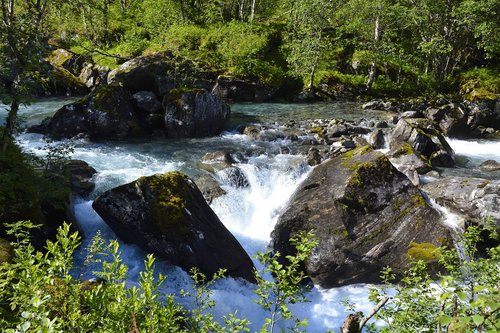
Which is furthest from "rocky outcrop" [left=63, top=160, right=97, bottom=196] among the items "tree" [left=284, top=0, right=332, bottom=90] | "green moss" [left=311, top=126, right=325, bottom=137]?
"tree" [left=284, top=0, right=332, bottom=90]

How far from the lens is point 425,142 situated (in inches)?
795

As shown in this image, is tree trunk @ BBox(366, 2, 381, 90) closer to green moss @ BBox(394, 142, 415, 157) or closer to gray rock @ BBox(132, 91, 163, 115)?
green moss @ BBox(394, 142, 415, 157)

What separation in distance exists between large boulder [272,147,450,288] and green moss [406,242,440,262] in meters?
0.15

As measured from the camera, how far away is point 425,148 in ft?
66.1

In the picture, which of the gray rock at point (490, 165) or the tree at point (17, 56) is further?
the gray rock at point (490, 165)

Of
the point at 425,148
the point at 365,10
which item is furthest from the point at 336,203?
the point at 365,10

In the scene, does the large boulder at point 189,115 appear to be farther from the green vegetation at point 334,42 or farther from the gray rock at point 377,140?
the green vegetation at point 334,42

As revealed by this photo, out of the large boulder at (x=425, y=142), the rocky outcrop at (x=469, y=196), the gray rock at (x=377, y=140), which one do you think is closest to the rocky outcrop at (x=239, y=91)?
the gray rock at (x=377, y=140)

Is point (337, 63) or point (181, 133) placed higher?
point (337, 63)

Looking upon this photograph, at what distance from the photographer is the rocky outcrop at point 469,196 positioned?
13195 millimetres

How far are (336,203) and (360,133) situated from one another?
11934 millimetres

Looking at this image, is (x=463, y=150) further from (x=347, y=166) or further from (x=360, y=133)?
(x=347, y=166)

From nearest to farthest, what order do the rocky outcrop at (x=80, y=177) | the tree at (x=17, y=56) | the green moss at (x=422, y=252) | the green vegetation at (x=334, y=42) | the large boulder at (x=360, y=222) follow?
the tree at (x=17, y=56)
the green moss at (x=422, y=252)
the large boulder at (x=360, y=222)
the rocky outcrop at (x=80, y=177)
the green vegetation at (x=334, y=42)

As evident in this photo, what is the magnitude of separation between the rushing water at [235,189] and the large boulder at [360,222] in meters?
0.72
